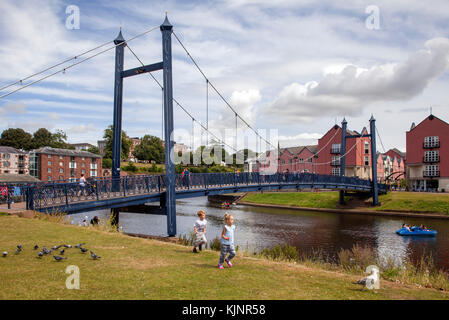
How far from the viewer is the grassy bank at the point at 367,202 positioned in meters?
38.2

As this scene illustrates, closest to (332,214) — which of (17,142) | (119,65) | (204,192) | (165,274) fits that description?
(204,192)

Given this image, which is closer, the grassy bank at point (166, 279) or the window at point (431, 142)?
the grassy bank at point (166, 279)

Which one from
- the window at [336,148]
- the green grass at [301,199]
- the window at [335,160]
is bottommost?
the green grass at [301,199]

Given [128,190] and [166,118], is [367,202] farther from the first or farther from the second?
[128,190]

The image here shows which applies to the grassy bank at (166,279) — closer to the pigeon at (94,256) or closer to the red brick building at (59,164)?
the pigeon at (94,256)

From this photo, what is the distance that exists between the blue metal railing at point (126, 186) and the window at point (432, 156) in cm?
3059

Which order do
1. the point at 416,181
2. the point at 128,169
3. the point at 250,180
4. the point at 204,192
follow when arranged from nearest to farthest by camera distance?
the point at 204,192
the point at 250,180
the point at 416,181
the point at 128,169

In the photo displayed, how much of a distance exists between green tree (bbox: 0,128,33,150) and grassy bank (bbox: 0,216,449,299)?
92.7m

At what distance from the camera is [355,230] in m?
30.3

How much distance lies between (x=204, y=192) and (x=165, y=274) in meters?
15.0

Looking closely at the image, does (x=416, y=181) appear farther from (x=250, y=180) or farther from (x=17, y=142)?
(x=17, y=142)

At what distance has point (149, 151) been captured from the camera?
104 meters

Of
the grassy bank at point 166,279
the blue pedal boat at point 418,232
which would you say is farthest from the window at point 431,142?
the grassy bank at point 166,279

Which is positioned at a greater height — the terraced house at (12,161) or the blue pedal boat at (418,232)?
the terraced house at (12,161)
